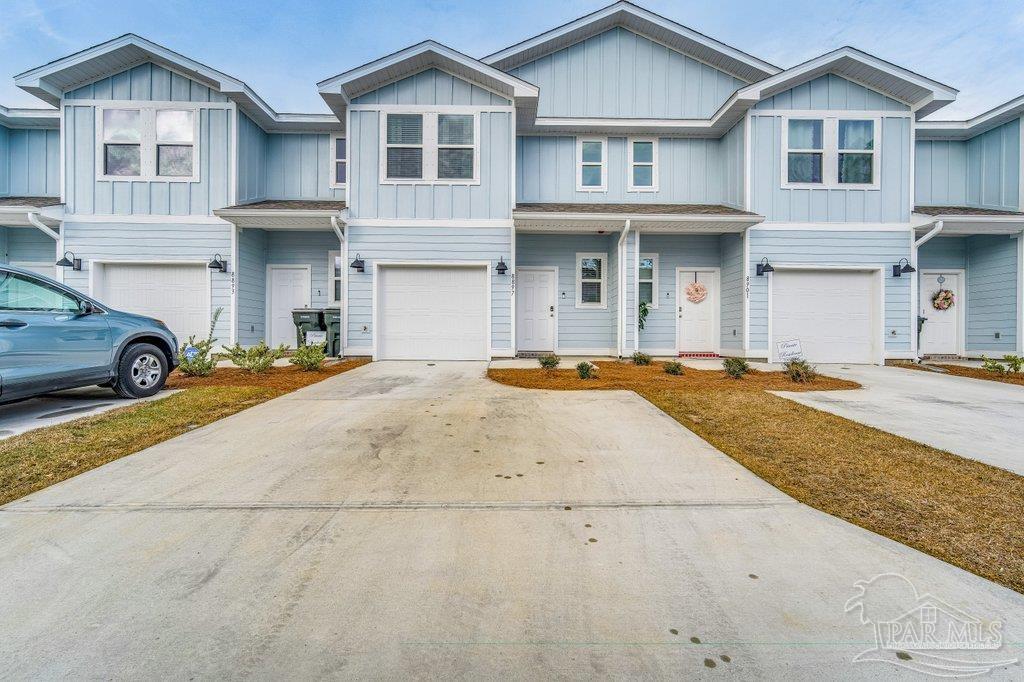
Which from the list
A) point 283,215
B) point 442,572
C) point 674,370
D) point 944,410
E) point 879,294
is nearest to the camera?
point 442,572

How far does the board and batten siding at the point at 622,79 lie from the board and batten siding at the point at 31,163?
11164 mm

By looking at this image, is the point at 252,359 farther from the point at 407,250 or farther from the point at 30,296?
the point at 407,250

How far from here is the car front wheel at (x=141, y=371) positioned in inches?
194

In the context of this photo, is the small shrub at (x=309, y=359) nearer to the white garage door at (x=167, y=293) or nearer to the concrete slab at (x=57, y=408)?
the concrete slab at (x=57, y=408)

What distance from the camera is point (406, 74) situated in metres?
8.71

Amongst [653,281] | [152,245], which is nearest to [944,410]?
[653,281]

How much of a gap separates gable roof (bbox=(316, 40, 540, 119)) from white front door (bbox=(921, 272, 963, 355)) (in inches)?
406

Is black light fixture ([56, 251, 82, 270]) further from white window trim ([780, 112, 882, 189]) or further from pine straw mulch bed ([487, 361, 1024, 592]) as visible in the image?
white window trim ([780, 112, 882, 189])

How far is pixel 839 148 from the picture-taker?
912cm

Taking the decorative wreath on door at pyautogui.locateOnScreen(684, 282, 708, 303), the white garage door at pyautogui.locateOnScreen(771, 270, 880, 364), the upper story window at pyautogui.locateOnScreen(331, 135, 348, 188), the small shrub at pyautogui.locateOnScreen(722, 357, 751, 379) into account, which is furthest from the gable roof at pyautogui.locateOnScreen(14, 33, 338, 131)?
the white garage door at pyautogui.locateOnScreen(771, 270, 880, 364)

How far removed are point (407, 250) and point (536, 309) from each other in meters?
3.27

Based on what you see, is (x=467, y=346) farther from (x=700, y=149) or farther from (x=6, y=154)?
(x=6, y=154)

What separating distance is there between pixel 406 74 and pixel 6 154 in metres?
9.74

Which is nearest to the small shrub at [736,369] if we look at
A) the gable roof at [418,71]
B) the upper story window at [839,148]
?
the upper story window at [839,148]
